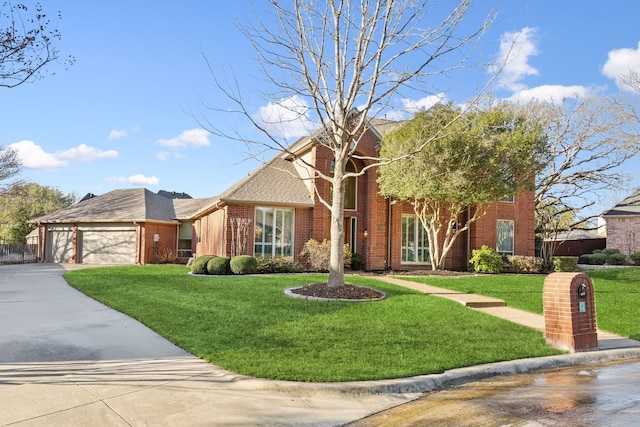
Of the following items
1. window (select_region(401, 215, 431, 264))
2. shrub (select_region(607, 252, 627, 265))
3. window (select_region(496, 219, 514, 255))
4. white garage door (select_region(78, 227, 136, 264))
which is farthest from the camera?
white garage door (select_region(78, 227, 136, 264))

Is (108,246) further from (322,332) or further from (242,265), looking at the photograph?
(322,332)

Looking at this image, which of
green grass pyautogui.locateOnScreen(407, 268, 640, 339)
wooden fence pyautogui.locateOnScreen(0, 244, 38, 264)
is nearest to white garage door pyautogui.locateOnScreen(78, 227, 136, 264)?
wooden fence pyautogui.locateOnScreen(0, 244, 38, 264)

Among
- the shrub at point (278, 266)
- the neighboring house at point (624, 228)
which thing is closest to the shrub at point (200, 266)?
the shrub at point (278, 266)

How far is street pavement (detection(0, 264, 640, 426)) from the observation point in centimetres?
442

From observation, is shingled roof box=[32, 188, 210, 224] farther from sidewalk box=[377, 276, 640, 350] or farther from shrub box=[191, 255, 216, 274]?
sidewalk box=[377, 276, 640, 350]

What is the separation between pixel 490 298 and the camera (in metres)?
12.0

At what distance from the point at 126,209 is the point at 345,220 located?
1382 centimetres

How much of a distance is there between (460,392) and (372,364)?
3.64 feet

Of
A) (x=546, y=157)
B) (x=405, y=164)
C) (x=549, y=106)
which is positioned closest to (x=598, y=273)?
(x=546, y=157)

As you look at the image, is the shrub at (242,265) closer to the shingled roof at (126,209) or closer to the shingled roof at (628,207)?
the shingled roof at (126,209)

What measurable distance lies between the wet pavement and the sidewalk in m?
2.07

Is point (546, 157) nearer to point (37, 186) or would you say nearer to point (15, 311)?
point (15, 311)

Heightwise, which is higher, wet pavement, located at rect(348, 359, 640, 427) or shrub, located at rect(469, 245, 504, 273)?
shrub, located at rect(469, 245, 504, 273)

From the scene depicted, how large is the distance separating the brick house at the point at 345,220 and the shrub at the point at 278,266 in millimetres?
1754
